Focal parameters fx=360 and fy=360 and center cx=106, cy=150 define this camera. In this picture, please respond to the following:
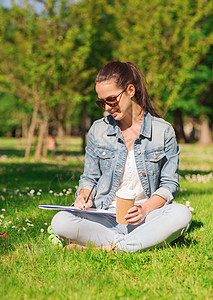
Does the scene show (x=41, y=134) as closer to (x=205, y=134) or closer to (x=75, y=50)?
(x=75, y=50)

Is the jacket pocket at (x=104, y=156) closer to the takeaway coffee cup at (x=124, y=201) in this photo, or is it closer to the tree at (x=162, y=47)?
the takeaway coffee cup at (x=124, y=201)

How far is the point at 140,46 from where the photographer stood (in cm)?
1365

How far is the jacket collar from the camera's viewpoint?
11.5 ft

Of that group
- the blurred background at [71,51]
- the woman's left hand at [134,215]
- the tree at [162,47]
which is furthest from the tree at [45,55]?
the woman's left hand at [134,215]

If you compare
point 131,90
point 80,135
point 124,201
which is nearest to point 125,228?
point 124,201

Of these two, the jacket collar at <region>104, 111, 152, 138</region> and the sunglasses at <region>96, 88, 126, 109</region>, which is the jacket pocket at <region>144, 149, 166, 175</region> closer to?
the jacket collar at <region>104, 111, 152, 138</region>

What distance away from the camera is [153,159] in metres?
3.47

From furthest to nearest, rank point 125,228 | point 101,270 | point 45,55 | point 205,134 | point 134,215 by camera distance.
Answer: point 205,134 → point 45,55 → point 125,228 → point 134,215 → point 101,270


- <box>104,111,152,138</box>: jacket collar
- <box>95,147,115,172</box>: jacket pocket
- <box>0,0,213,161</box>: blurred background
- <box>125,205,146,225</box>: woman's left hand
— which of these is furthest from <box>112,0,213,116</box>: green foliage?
<box>125,205,146,225</box>: woman's left hand

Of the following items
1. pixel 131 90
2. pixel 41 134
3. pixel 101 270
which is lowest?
pixel 41 134

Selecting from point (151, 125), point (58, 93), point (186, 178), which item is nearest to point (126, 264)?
point (151, 125)

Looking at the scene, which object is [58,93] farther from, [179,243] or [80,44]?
[179,243]

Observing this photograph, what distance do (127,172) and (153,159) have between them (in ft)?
0.93

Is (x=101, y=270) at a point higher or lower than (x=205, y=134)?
higher
